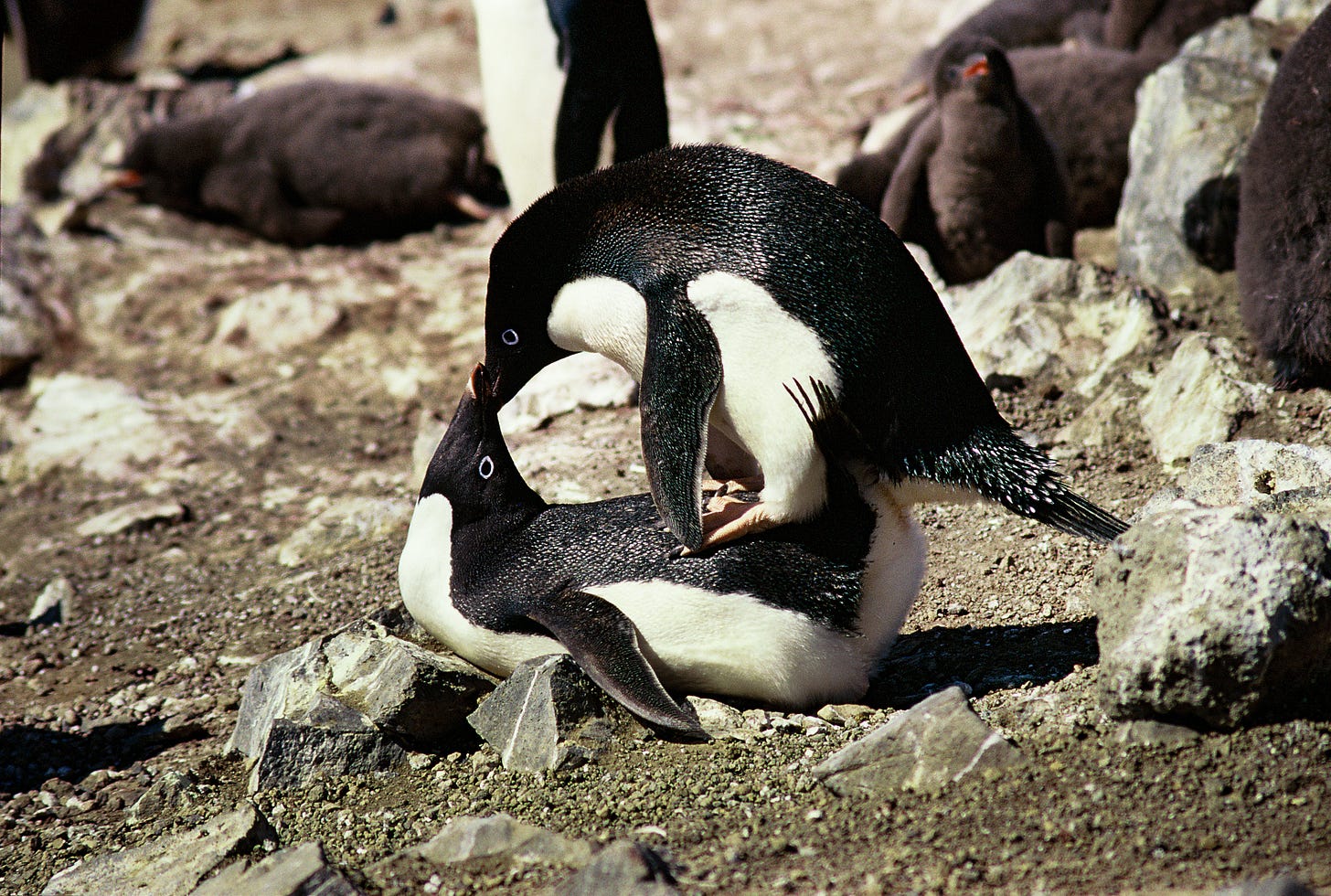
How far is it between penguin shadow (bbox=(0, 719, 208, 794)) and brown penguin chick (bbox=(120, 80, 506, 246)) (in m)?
4.26

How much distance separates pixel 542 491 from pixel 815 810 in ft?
6.57

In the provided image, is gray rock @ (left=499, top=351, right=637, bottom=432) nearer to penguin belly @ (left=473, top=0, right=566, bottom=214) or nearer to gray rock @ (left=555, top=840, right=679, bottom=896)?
penguin belly @ (left=473, top=0, right=566, bottom=214)

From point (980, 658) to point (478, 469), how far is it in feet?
4.26

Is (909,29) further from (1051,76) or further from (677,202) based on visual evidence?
(677,202)

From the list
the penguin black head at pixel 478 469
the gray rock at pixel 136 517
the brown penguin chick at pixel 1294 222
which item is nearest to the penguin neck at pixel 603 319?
the penguin black head at pixel 478 469

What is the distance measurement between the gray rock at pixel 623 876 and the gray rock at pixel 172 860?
783 millimetres

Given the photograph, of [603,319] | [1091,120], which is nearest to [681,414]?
[603,319]

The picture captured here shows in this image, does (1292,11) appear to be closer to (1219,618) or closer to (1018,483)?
(1018,483)

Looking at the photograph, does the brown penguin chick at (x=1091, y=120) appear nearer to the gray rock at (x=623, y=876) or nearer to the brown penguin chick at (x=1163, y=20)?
the brown penguin chick at (x=1163, y=20)

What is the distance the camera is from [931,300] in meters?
2.97

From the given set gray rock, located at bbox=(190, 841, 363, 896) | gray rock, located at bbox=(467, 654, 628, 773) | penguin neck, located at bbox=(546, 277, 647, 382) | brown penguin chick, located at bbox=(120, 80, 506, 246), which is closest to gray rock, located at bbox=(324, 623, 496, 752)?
gray rock, located at bbox=(467, 654, 628, 773)

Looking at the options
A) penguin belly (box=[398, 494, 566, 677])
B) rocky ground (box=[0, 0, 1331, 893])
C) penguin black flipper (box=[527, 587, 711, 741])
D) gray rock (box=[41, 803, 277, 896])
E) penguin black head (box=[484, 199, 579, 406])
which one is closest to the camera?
rocky ground (box=[0, 0, 1331, 893])

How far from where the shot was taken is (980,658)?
3.10 meters

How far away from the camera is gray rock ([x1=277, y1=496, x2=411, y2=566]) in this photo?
441 cm
